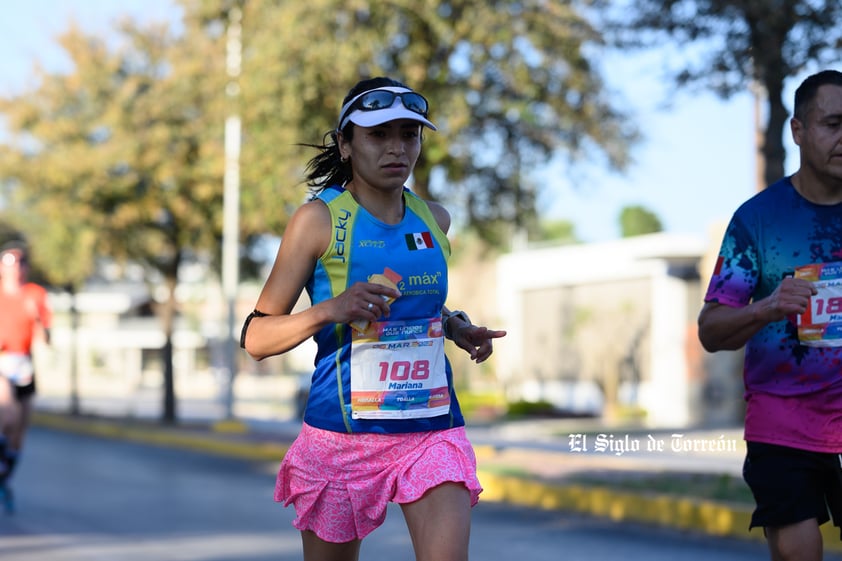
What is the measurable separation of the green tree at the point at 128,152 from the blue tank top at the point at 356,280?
65.6 feet

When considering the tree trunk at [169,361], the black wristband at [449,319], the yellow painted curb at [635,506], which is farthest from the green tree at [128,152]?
the black wristband at [449,319]

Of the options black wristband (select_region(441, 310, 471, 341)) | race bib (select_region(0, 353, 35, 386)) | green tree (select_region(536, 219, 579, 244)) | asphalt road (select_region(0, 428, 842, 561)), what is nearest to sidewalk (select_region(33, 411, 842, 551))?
asphalt road (select_region(0, 428, 842, 561))

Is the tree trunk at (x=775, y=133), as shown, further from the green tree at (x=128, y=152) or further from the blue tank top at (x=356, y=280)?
the green tree at (x=128, y=152)

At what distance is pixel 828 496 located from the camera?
13.8 ft

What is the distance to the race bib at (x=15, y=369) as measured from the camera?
34.4 ft

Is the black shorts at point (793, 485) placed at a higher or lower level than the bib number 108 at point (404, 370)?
lower

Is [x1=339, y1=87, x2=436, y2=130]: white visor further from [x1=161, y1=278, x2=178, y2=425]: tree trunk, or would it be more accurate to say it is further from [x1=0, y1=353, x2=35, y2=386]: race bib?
[x1=161, y1=278, x2=178, y2=425]: tree trunk

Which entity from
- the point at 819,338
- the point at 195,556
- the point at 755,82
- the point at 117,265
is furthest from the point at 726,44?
the point at 117,265

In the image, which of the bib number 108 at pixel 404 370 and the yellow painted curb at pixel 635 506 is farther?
the yellow painted curb at pixel 635 506

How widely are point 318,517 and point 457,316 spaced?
2.77 feet

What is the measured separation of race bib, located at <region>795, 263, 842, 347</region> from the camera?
4.15 metres

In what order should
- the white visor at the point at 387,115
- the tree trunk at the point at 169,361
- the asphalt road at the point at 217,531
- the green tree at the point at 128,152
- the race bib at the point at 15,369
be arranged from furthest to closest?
the tree trunk at the point at 169,361 < the green tree at the point at 128,152 < the race bib at the point at 15,369 < the asphalt road at the point at 217,531 < the white visor at the point at 387,115

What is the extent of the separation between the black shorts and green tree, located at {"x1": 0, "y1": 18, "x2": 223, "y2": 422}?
20283 mm

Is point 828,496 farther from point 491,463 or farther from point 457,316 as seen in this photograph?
point 491,463
